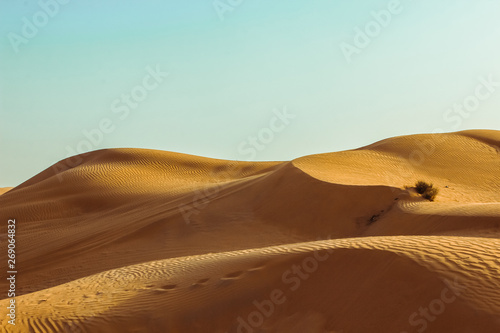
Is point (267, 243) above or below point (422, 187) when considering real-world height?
above

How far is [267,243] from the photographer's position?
58.8ft

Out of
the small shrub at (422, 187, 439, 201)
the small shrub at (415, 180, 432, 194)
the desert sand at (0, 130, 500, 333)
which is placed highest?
the desert sand at (0, 130, 500, 333)

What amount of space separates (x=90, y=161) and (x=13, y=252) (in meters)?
19.6

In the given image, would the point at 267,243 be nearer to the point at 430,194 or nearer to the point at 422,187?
the point at 430,194

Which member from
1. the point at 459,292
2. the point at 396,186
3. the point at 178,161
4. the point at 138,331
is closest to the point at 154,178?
the point at 178,161

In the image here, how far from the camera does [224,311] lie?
28.8 ft

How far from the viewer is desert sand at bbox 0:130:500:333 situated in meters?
7.86

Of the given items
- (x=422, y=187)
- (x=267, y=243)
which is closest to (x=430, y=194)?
(x=422, y=187)

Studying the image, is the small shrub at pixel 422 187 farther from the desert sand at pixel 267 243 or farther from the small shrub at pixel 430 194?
the desert sand at pixel 267 243

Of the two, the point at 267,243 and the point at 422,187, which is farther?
the point at 422,187

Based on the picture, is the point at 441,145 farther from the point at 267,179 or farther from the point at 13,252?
the point at 13,252

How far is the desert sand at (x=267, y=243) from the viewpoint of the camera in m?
7.86

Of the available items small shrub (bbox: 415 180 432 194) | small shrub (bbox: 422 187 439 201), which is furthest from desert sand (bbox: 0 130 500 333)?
small shrub (bbox: 415 180 432 194)

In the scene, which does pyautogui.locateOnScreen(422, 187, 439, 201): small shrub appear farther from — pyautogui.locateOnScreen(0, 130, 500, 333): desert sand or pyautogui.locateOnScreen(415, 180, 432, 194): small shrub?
pyautogui.locateOnScreen(0, 130, 500, 333): desert sand
